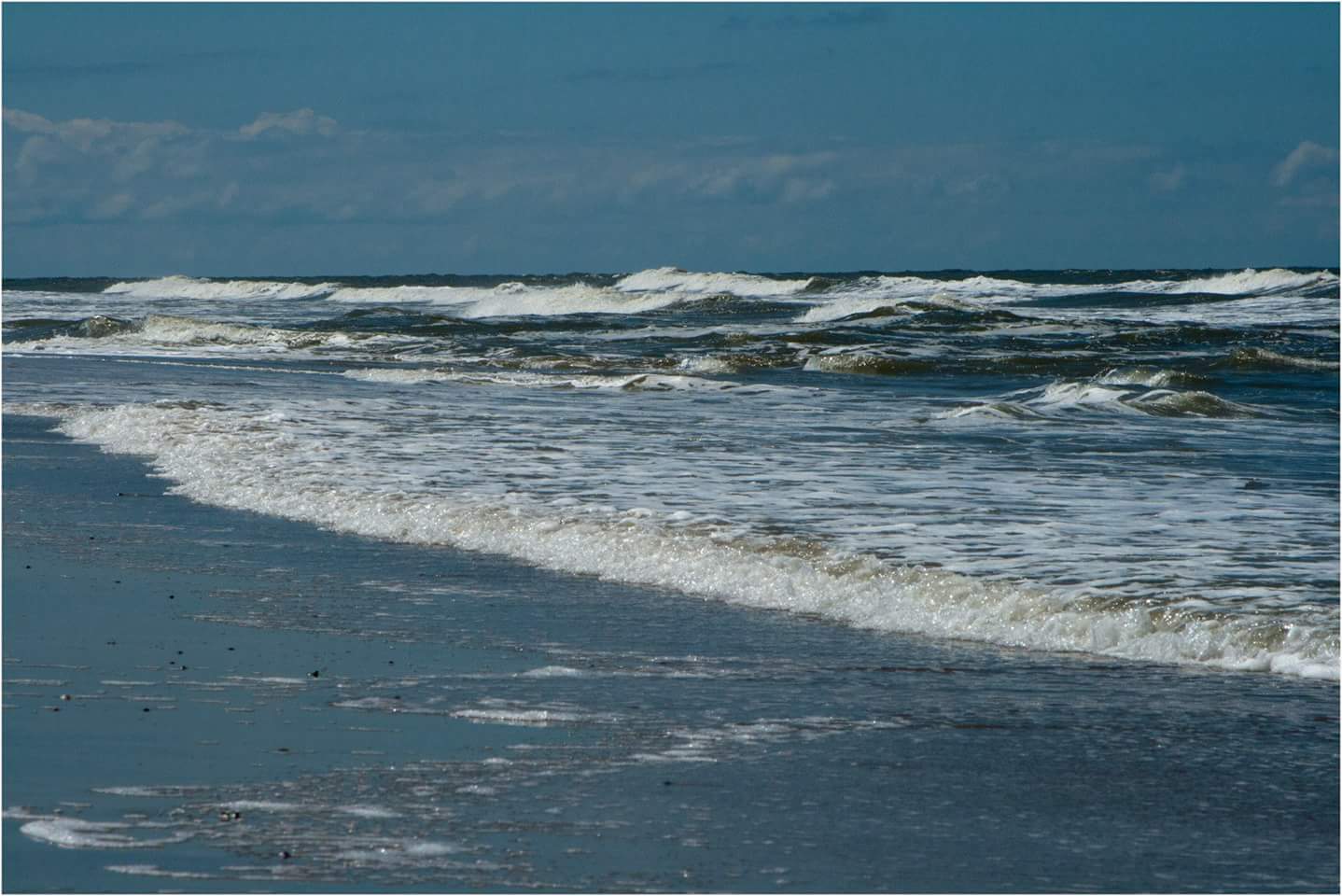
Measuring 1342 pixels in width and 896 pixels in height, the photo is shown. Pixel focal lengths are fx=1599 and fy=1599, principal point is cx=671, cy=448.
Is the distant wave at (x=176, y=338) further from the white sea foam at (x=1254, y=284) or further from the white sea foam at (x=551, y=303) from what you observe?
the white sea foam at (x=1254, y=284)

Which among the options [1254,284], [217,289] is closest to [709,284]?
[1254,284]

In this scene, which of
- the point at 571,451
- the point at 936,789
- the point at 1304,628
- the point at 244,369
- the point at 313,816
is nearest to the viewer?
the point at 313,816

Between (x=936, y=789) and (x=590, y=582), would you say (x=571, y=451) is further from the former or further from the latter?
(x=936, y=789)

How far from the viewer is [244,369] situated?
22219 millimetres

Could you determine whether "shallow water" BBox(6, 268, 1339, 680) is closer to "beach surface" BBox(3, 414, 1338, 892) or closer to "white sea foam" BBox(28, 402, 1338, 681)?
"white sea foam" BBox(28, 402, 1338, 681)

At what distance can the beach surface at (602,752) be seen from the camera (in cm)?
330

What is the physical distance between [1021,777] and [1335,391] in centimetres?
1598

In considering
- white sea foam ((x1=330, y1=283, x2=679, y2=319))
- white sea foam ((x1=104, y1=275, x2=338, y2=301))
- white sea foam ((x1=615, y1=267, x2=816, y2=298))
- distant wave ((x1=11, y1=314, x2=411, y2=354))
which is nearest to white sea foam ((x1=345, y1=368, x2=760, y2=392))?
distant wave ((x1=11, y1=314, x2=411, y2=354))

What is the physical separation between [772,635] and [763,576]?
886mm

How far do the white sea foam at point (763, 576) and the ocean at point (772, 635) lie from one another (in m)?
0.02

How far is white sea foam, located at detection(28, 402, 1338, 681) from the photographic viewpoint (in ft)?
17.5

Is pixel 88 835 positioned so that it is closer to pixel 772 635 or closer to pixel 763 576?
pixel 772 635

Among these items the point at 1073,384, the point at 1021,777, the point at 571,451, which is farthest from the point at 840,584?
the point at 1073,384

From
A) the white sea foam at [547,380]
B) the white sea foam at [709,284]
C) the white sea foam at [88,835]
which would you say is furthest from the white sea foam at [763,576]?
the white sea foam at [709,284]
